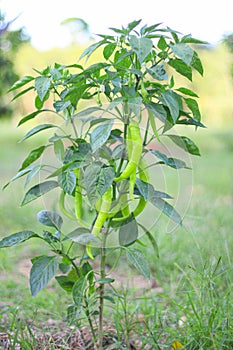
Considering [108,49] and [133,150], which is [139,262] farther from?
[108,49]

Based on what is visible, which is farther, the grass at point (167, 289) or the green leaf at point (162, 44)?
the grass at point (167, 289)

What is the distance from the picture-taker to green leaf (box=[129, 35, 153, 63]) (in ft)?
3.18

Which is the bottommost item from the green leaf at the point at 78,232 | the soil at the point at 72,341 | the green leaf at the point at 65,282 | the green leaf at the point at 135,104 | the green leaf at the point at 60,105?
the soil at the point at 72,341

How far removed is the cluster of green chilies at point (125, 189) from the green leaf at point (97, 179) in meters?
0.05

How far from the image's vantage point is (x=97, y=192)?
1.07m

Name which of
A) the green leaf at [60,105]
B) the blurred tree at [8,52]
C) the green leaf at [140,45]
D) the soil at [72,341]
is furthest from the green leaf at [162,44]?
the blurred tree at [8,52]

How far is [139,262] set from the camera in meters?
1.14

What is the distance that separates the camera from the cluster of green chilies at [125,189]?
1103mm

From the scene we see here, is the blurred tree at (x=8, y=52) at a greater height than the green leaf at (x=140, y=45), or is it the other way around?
the blurred tree at (x=8, y=52)

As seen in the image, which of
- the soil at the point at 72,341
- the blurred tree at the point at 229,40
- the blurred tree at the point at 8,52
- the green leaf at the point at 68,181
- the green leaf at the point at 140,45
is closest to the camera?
the green leaf at the point at 140,45

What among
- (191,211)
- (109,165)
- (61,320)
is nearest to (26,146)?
(191,211)

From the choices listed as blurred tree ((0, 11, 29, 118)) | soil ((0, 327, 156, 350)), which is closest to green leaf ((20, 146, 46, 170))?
soil ((0, 327, 156, 350))

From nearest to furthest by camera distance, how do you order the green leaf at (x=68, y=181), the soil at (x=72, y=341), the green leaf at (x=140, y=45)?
the green leaf at (x=140, y=45) < the green leaf at (x=68, y=181) < the soil at (x=72, y=341)

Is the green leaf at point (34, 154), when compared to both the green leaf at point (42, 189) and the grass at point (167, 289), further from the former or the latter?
the grass at point (167, 289)
